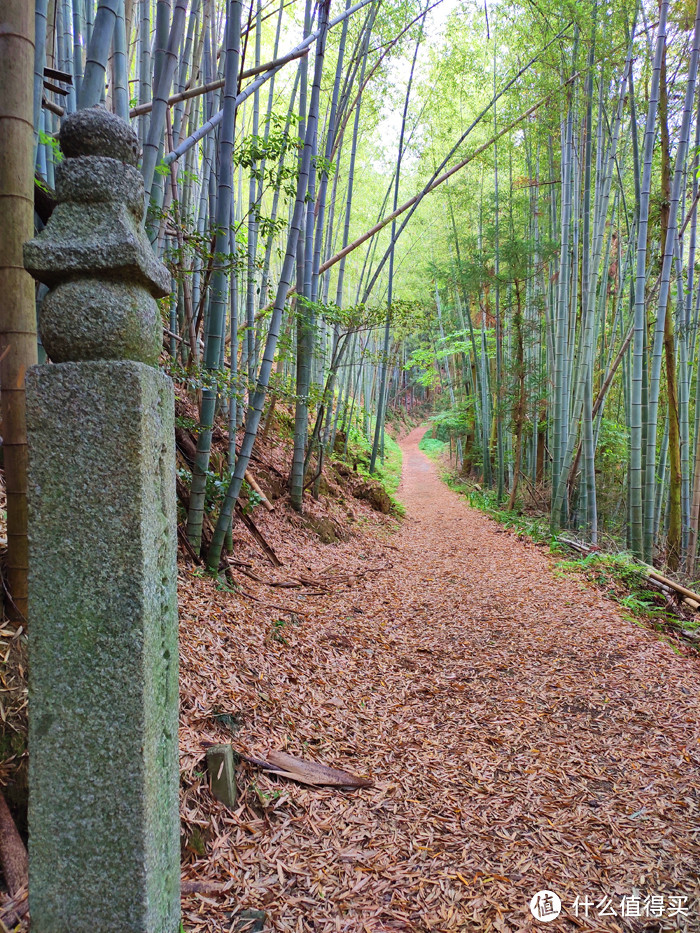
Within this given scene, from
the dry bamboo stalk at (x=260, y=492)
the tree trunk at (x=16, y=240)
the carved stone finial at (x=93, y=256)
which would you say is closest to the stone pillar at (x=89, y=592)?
the carved stone finial at (x=93, y=256)

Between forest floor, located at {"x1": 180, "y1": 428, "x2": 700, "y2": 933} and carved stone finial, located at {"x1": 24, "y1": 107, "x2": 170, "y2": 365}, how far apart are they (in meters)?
1.42

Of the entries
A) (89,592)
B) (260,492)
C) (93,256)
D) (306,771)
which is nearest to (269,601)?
(306,771)

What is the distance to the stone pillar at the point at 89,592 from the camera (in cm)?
103

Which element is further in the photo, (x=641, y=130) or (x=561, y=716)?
(x=641, y=130)

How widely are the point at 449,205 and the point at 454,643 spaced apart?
9.95m

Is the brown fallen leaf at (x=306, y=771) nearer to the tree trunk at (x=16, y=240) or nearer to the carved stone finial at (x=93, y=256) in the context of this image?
the tree trunk at (x=16, y=240)

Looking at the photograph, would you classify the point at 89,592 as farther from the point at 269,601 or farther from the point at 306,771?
the point at 269,601

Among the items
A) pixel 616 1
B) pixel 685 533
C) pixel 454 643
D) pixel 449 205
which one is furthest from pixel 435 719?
pixel 449 205

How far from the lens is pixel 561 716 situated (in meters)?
2.51

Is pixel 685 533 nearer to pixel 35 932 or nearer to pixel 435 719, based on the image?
pixel 435 719

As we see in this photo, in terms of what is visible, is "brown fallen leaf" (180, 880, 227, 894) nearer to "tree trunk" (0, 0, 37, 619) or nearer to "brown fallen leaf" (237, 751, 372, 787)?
"brown fallen leaf" (237, 751, 372, 787)

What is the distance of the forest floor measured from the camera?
4.89 feet

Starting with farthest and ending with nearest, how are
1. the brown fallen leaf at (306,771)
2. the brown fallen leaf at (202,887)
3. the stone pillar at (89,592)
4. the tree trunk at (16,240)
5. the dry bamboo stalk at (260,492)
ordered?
the dry bamboo stalk at (260,492) → the brown fallen leaf at (306,771) → the brown fallen leaf at (202,887) → the tree trunk at (16,240) → the stone pillar at (89,592)

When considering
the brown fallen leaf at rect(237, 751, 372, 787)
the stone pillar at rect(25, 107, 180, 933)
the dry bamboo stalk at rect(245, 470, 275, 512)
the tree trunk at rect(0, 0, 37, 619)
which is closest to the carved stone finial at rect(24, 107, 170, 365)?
the stone pillar at rect(25, 107, 180, 933)
